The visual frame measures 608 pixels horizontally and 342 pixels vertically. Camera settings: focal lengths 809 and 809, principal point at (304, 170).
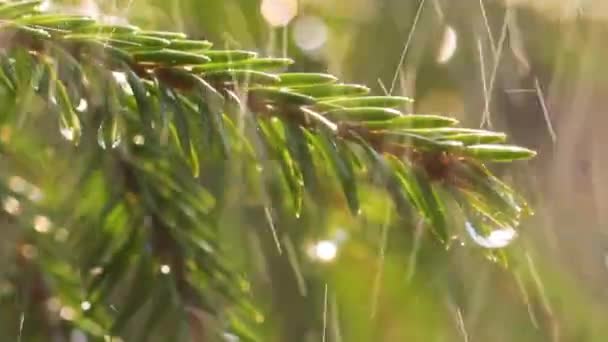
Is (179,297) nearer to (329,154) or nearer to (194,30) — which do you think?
(329,154)

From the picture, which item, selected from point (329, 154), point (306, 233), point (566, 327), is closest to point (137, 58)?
point (329, 154)

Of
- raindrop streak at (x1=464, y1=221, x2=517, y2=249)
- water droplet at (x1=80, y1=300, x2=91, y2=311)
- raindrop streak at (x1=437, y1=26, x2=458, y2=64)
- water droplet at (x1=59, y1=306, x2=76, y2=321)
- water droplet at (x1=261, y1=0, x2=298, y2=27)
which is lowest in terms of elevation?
water droplet at (x1=59, y1=306, x2=76, y2=321)

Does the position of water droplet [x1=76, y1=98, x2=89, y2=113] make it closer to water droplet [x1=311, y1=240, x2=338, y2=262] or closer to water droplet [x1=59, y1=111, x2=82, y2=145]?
water droplet [x1=59, y1=111, x2=82, y2=145]

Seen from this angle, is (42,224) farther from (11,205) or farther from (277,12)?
(277,12)

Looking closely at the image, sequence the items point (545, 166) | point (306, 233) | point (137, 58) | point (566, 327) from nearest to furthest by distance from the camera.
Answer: point (137, 58), point (306, 233), point (566, 327), point (545, 166)

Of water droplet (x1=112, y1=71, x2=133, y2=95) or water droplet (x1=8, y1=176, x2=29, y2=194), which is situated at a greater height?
water droplet (x1=112, y1=71, x2=133, y2=95)

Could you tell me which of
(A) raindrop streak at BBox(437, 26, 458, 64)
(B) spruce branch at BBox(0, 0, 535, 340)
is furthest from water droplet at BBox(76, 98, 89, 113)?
(A) raindrop streak at BBox(437, 26, 458, 64)
